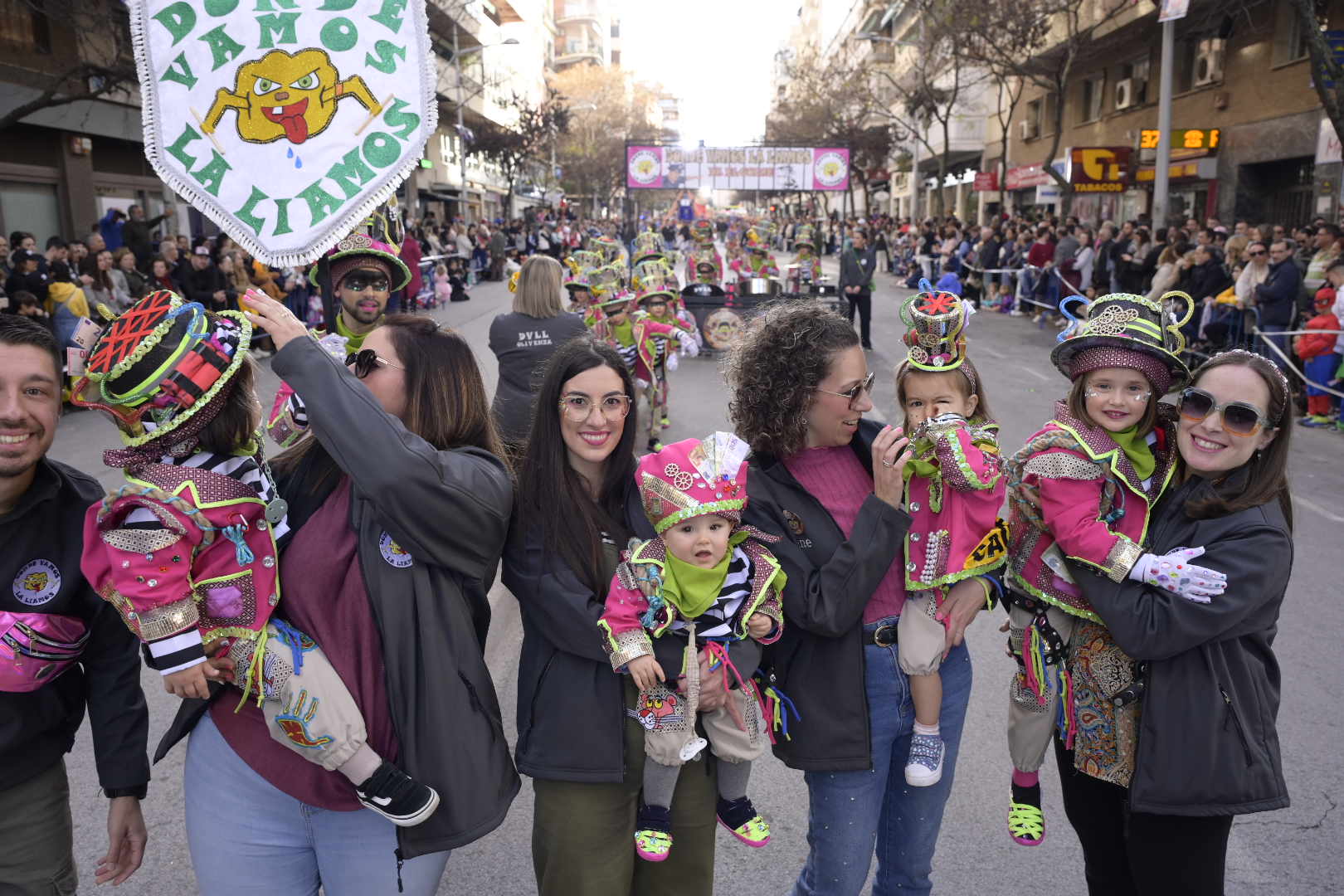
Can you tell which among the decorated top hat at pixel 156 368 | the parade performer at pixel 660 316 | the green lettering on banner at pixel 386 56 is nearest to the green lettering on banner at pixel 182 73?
the green lettering on banner at pixel 386 56

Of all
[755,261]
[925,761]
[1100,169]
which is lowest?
[925,761]

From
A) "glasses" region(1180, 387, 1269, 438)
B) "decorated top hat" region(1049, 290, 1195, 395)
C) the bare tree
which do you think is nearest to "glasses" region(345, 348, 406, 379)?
"decorated top hat" region(1049, 290, 1195, 395)

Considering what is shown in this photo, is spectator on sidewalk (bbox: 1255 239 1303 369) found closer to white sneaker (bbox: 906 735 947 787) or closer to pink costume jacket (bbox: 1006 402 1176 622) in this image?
pink costume jacket (bbox: 1006 402 1176 622)

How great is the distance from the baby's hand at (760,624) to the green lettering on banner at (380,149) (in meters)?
1.48

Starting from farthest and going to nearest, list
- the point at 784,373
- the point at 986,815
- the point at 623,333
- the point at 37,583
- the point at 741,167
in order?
the point at 741,167, the point at 623,333, the point at 986,815, the point at 784,373, the point at 37,583

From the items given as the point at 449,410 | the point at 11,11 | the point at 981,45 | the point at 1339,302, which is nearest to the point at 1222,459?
the point at 449,410

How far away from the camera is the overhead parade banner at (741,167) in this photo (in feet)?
75.7

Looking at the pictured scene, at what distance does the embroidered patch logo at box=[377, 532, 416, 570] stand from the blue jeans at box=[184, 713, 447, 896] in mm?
555

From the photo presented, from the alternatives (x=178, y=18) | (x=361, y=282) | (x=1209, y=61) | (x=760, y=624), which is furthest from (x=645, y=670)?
(x=1209, y=61)

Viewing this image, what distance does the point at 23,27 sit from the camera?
730 inches

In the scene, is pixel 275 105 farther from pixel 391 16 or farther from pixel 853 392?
pixel 853 392

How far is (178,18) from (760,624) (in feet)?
6.89

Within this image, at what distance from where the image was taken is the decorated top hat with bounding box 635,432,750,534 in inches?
90.7

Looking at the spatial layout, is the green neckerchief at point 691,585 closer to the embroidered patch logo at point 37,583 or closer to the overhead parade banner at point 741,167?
the embroidered patch logo at point 37,583
